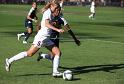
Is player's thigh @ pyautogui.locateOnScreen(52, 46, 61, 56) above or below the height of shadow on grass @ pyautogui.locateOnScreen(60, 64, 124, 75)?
above

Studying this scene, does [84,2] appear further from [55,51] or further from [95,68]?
[55,51]

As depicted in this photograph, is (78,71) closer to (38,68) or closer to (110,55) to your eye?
(38,68)

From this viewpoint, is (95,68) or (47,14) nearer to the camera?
(47,14)

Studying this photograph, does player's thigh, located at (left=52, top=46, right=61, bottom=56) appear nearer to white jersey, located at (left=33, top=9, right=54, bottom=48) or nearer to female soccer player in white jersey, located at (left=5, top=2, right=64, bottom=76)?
female soccer player in white jersey, located at (left=5, top=2, right=64, bottom=76)

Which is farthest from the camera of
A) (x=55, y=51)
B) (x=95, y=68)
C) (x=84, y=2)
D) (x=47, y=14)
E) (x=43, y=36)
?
(x=84, y=2)

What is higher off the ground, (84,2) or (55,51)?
(55,51)

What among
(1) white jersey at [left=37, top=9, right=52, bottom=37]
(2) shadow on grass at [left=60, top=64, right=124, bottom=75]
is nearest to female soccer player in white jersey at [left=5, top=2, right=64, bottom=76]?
(1) white jersey at [left=37, top=9, right=52, bottom=37]

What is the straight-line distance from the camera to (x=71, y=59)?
56.6 ft

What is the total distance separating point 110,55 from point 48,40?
6.00 metres

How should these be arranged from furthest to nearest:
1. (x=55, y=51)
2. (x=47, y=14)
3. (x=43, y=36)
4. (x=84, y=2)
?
(x=84, y=2) < (x=55, y=51) < (x=43, y=36) < (x=47, y=14)

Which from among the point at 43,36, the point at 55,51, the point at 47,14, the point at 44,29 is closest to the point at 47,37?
the point at 43,36

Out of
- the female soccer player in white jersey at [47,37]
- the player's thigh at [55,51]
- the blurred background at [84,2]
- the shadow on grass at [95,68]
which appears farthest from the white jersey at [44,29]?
the blurred background at [84,2]

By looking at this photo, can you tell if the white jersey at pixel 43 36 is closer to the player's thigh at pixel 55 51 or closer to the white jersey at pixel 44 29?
the white jersey at pixel 44 29

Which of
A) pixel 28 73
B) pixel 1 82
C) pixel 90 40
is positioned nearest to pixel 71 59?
pixel 28 73
